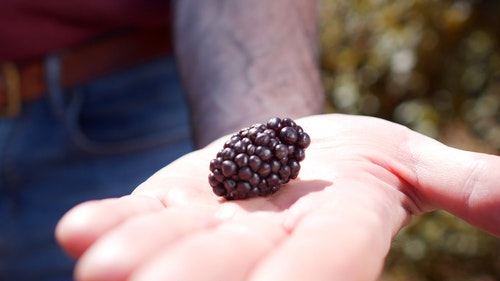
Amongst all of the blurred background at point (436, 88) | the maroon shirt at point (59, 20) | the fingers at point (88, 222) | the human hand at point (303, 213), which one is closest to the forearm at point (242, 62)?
the maroon shirt at point (59, 20)

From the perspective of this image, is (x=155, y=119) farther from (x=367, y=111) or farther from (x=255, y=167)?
(x=367, y=111)

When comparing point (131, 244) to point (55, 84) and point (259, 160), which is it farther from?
point (55, 84)

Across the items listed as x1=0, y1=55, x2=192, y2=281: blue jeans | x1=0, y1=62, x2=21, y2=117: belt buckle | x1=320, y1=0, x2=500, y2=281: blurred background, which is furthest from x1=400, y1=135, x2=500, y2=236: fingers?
x1=320, y1=0, x2=500, y2=281: blurred background

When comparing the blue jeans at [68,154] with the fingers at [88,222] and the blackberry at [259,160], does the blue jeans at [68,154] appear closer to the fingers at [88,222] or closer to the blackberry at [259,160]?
the blackberry at [259,160]

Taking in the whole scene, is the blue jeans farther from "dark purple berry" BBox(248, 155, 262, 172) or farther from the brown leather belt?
"dark purple berry" BBox(248, 155, 262, 172)

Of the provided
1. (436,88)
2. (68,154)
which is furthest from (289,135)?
(436,88)

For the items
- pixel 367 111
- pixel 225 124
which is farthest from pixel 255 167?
pixel 367 111
